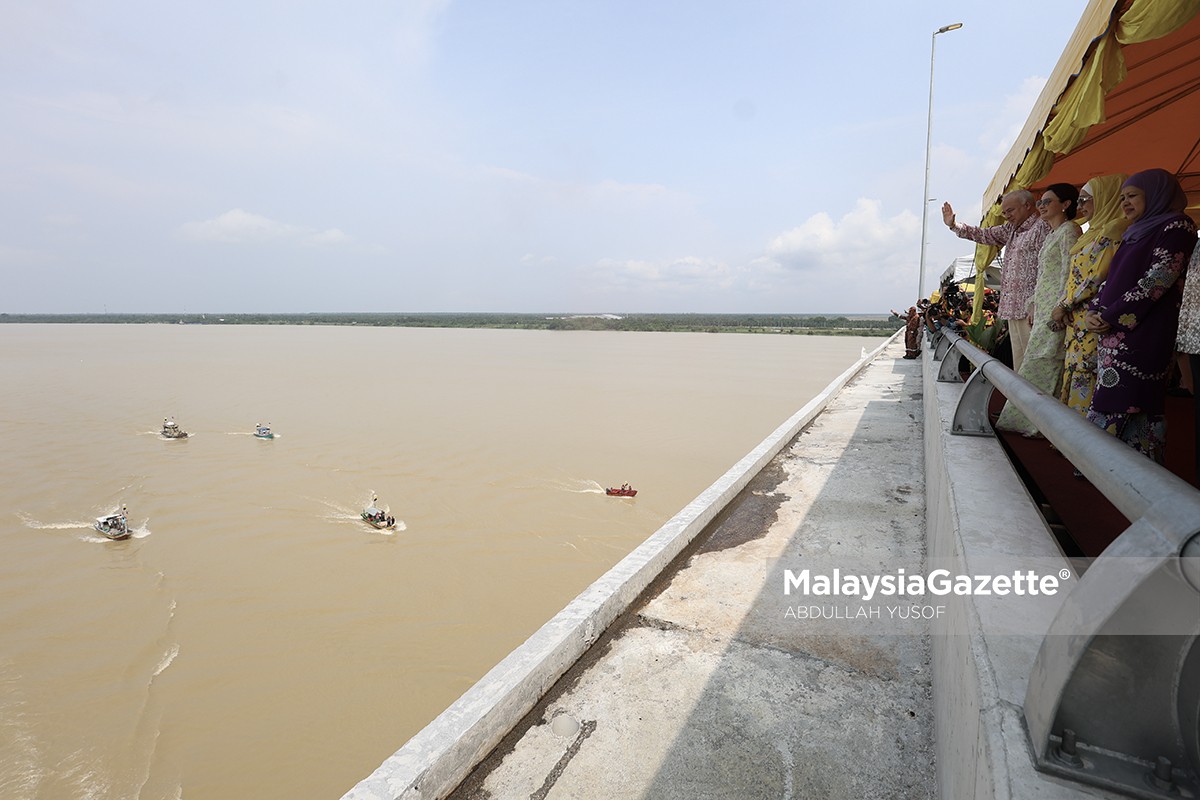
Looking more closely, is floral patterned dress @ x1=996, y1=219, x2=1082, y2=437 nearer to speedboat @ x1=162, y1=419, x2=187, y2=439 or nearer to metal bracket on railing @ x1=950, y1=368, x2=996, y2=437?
metal bracket on railing @ x1=950, y1=368, x2=996, y2=437

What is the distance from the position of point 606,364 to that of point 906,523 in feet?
107

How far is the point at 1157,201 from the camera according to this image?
250cm

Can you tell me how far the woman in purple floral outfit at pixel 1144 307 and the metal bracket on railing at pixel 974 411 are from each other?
0.44 meters

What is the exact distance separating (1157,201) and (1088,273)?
51cm

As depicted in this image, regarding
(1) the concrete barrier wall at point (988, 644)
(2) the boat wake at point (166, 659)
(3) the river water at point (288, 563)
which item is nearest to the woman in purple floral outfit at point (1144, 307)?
(1) the concrete barrier wall at point (988, 644)

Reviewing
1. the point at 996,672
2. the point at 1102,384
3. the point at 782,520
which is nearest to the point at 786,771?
the point at 996,672

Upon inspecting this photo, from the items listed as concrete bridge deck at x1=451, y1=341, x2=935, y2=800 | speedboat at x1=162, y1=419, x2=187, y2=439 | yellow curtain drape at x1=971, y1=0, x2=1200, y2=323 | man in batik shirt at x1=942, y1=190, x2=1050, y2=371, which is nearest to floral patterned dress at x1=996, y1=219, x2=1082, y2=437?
man in batik shirt at x1=942, y1=190, x2=1050, y2=371

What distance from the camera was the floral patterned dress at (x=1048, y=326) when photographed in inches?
133

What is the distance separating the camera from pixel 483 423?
18.1 m

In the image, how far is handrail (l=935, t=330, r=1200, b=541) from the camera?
851 mm

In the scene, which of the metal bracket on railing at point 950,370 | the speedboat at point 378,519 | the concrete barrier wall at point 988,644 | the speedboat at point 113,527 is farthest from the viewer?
the speedboat at point 378,519

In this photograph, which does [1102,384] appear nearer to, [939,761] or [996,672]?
[939,761]

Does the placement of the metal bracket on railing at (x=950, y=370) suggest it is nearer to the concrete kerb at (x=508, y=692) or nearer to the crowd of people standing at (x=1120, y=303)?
the crowd of people standing at (x=1120, y=303)

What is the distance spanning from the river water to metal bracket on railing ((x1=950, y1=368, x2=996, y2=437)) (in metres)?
5.36
